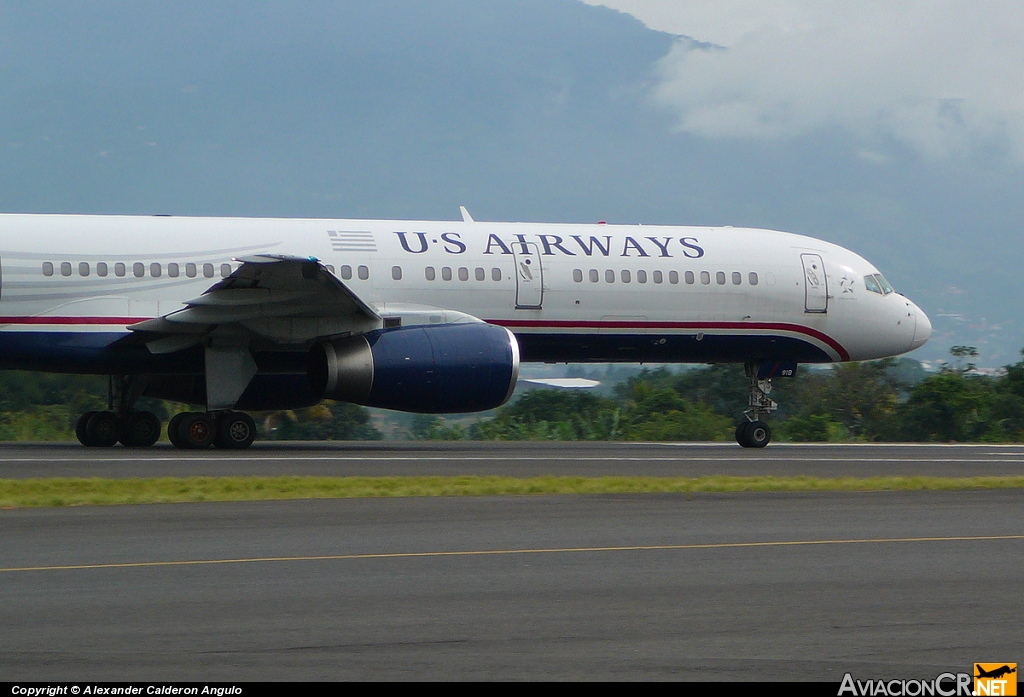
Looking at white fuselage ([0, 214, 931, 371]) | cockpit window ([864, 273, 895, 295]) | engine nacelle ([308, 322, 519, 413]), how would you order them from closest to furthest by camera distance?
engine nacelle ([308, 322, 519, 413]) → white fuselage ([0, 214, 931, 371]) → cockpit window ([864, 273, 895, 295])

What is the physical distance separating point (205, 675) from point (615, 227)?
1783 cm

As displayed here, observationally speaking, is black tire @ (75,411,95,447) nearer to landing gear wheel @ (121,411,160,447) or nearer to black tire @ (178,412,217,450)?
landing gear wheel @ (121,411,160,447)

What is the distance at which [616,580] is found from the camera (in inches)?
319

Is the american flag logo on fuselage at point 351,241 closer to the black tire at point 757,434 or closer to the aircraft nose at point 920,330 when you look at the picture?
the black tire at point 757,434

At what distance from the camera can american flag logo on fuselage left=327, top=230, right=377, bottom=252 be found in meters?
20.5

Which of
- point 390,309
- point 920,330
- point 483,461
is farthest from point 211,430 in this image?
point 920,330

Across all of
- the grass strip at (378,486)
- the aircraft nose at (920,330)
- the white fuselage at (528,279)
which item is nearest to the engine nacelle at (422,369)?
the white fuselage at (528,279)

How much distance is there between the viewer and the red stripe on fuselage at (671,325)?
70.4ft

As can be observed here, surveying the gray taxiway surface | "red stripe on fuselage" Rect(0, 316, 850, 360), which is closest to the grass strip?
the gray taxiway surface

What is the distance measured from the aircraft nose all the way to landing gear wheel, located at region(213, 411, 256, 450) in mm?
12178

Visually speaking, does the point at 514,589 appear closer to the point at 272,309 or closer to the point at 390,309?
the point at 272,309

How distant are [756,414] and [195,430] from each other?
9842mm

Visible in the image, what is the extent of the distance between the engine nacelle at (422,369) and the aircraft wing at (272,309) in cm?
36

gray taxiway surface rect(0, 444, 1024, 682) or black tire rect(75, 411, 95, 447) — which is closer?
gray taxiway surface rect(0, 444, 1024, 682)
